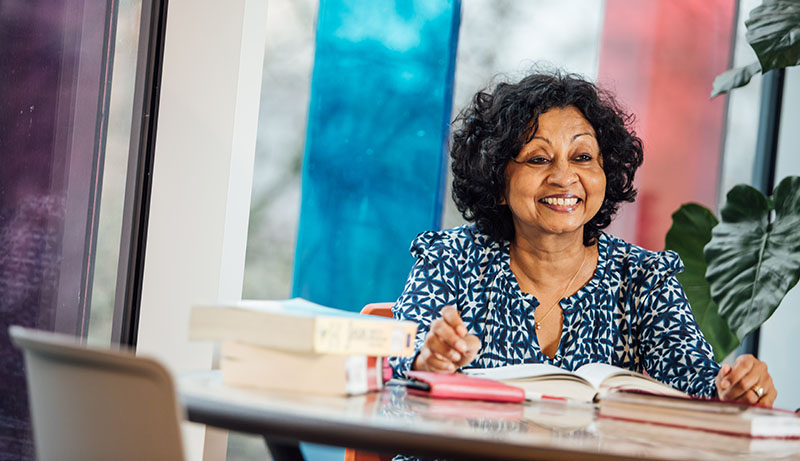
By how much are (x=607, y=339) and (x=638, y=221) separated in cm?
183

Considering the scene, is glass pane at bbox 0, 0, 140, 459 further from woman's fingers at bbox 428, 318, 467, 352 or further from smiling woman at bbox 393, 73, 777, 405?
woman's fingers at bbox 428, 318, 467, 352

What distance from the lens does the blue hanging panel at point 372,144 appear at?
8.82 ft

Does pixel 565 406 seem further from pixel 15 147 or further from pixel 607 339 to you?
pixel 15 147

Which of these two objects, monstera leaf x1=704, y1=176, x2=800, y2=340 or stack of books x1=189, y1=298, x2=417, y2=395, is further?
monstera leaf x1=704, y1=176, x2=800, y2=340

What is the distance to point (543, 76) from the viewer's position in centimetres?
204

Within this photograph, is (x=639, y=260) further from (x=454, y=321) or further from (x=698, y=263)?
(x=698, y=263)

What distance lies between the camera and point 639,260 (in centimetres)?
197

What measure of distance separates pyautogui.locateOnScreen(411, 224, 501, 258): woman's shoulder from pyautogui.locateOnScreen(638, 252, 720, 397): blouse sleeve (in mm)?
395

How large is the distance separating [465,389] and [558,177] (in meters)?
0.84

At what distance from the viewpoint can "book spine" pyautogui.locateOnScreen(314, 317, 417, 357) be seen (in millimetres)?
1025

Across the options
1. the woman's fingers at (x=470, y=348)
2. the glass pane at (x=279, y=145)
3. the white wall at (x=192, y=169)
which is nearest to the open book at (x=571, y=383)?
the woman's fingers at (x=470, y=348)

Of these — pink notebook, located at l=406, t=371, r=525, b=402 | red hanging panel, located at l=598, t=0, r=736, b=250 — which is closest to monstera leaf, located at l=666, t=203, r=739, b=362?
red hanging panel, located at l=598, t=0, r=736, b=250

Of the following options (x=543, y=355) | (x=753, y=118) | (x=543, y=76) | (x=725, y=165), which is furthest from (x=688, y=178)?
(x=543, y=355)

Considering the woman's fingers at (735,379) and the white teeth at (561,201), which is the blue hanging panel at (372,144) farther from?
the woman's fingers at (735,379)
